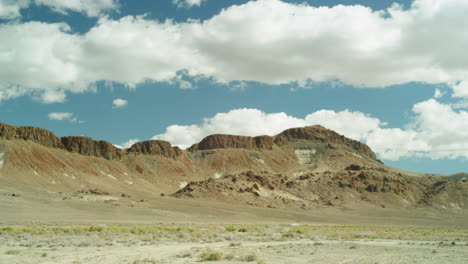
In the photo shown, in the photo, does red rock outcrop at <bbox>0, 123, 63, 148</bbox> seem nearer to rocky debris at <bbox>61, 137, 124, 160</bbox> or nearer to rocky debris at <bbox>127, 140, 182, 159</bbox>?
rocky debris at <bbox>61, 137, 124, 160</bbox>

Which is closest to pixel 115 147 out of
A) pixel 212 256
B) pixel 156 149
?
pixel 156 149

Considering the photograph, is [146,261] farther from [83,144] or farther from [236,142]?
[236,142]

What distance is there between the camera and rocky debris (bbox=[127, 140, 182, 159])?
163 meters

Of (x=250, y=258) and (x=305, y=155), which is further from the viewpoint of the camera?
Result: (x=305, y=155)

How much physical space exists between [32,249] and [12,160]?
99.1m

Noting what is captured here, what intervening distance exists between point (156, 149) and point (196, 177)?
2119 centimetres

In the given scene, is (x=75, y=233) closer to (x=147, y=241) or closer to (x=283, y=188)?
(x=147, y=241)

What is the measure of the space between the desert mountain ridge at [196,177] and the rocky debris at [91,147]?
0.31 meters

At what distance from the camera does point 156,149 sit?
164125 mm

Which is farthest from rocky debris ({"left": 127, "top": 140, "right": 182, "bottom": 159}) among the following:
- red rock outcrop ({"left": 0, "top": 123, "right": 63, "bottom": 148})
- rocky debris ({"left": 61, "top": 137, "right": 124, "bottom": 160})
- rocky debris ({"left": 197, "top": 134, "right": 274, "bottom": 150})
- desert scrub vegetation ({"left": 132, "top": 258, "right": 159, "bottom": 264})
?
desert scrub vegetation ({"left": 132, "top": 258, "right": 159, "bottom": 264})

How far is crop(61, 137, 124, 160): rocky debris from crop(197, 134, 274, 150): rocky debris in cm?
4829

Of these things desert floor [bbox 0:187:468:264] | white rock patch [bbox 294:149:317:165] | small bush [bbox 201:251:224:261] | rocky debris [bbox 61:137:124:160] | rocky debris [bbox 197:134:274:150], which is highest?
rocky debris [bbox 197:134:274:150]

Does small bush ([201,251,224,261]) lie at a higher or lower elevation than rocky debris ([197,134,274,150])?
lower

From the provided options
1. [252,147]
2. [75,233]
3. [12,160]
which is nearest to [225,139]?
[252,147]
